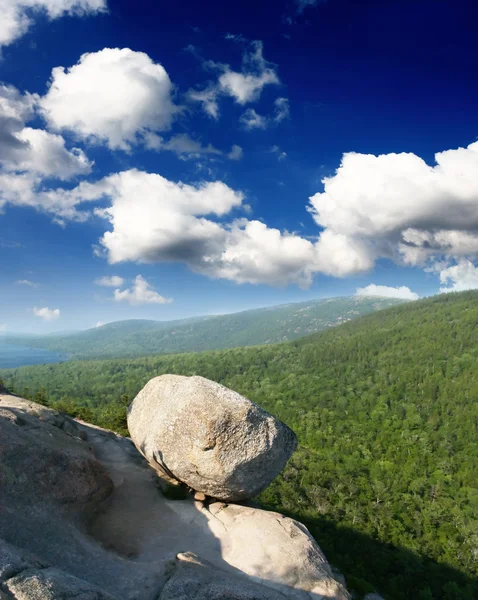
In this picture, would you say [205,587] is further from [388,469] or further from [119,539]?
[388,469]

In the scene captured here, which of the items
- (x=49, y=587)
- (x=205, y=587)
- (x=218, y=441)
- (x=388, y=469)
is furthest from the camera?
(x=388, y=469)

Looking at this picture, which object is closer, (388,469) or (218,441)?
(218,441)

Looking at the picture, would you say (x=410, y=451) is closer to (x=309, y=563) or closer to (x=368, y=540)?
(x=368, y=540)

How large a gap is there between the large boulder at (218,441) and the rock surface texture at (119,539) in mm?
1842

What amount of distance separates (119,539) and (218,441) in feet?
20.8

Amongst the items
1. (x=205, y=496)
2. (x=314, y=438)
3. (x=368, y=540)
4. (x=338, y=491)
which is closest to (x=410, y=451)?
(x=314, y=438)

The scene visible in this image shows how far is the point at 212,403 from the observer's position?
17953 millimetres

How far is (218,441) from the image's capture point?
690 inches

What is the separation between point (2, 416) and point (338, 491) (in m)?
92.0

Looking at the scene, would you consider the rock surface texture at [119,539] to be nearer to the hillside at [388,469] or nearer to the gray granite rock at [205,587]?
the gray granite rock at [205,587]

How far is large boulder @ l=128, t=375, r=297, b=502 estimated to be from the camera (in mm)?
17578

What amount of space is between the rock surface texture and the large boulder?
184cm

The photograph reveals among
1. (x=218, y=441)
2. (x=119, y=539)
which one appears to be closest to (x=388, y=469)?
(x=218, y=441)

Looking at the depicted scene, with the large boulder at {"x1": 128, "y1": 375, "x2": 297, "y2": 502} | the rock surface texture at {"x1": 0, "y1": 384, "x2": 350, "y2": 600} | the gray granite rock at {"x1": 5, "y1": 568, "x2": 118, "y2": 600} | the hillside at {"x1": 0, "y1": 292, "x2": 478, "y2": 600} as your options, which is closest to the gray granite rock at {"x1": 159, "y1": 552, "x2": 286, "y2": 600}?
the rock surface texture at {"x1": 0, "y1": 384, "x2": 350, "y2": 600}
